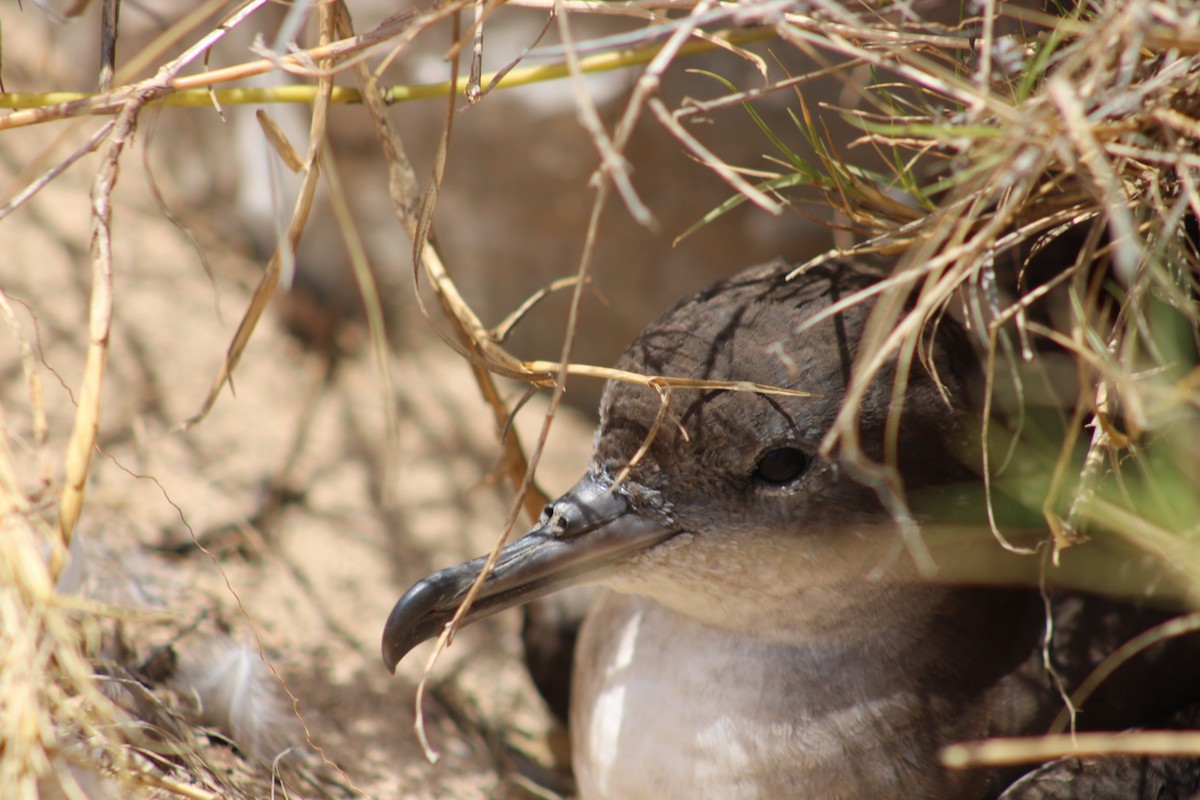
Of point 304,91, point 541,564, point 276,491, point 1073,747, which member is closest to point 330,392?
point 276,491

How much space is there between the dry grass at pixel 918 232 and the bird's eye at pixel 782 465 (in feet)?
0.23

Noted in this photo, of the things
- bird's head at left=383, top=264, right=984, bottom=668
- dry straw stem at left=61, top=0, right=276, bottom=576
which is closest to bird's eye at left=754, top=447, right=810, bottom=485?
bird's head at left=383, top=264, right=984, bottom=668

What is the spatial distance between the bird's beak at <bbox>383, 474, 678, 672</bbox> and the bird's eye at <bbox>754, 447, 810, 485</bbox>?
0.55 ft

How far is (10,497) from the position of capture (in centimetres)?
141

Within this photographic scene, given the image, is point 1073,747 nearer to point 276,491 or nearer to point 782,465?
point 782,465

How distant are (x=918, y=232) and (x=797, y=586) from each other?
1.88ft

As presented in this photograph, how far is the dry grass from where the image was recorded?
51.2 inches

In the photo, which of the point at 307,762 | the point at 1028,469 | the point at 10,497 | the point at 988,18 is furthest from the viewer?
the point at 307,762

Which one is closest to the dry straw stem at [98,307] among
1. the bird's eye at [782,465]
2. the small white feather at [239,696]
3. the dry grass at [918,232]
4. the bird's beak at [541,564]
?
the dry grass at [918,232]

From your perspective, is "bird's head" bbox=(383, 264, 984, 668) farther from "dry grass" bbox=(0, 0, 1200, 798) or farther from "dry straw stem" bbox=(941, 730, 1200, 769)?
"dry straw stem" bbox=(941, 730, 1200, 769)

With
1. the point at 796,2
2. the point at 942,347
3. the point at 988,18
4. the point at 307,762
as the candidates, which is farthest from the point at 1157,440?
the point at 307,762

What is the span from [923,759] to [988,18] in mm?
1107

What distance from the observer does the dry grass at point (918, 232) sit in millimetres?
1301

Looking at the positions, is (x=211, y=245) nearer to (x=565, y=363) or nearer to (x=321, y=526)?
(x=321, y=526)
